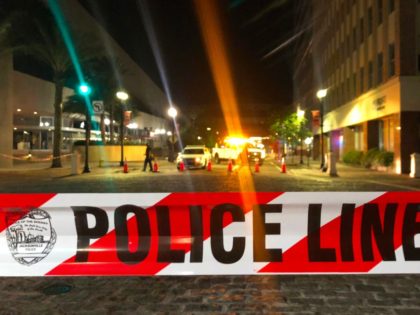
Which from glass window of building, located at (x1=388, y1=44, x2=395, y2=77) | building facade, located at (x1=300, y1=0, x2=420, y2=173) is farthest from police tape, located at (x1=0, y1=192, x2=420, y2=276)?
glass window of building, located at (x1=388, y1=44, x2=395, y2=77)

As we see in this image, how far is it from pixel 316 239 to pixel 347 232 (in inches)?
13.7

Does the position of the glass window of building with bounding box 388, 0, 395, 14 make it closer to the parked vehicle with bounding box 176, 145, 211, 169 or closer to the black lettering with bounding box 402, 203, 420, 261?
the parked vehicle with bounding box 176, 145, 211, 169

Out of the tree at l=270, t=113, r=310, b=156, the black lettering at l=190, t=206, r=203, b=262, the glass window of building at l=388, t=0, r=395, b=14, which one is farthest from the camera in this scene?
the tree at l=270, t=113, r=310, b=156

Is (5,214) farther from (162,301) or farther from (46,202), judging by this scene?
(162,301)

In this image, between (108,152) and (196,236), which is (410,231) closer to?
(196,236)

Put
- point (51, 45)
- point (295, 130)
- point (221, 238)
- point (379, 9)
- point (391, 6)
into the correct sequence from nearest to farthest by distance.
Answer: point (221, 238), point (391, 6), point (51, 45), point (379, 9), point (295, 130)

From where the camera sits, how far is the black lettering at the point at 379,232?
5.66 metres

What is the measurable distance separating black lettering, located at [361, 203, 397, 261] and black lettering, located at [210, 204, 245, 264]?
1.35 metres

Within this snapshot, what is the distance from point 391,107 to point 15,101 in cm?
2445

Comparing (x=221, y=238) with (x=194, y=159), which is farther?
(x=194, y=159)

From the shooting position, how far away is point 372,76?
3161 centimetres

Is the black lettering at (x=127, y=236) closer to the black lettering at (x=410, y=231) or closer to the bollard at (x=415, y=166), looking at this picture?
the black lettering at (x=410, y=231)

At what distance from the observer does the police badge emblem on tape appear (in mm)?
5516

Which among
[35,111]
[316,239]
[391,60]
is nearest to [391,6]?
[391,60]
